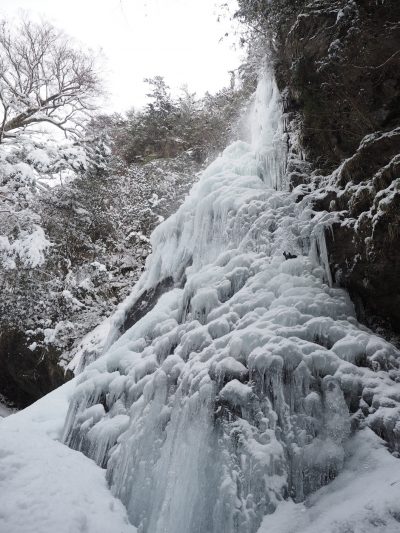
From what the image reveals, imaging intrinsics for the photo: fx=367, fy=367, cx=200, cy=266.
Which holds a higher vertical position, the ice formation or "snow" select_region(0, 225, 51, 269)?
"snow" select_region(0, 225, 51, 269)

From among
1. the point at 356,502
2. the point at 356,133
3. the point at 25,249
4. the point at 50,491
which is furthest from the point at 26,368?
the point at 356,133

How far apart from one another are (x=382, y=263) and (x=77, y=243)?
830 centimetres

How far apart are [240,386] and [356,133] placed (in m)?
3.10

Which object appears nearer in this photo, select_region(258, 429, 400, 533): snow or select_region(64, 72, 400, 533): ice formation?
select_region(258, 429, 400, 533): snow

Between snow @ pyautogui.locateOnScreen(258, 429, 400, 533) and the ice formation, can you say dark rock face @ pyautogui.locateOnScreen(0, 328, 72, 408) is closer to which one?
the ice formation

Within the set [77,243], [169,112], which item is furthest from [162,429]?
[169,112]

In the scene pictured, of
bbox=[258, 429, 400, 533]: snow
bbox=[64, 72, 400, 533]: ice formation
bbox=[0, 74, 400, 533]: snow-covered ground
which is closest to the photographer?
bbox=[258, 429, 400, 533]: snow

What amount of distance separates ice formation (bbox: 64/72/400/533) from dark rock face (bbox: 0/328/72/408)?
167 inches

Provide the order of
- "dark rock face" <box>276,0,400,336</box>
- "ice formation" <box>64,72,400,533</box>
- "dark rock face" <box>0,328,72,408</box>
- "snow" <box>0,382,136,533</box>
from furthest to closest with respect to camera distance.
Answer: "dark rock face" <box>0,328,72,408</box>
"dark rock face" <box>276,0,400,336</box>
"snow" <box>0,382,136,533</box>
"ice formation" <box>64,72,400,533</box>

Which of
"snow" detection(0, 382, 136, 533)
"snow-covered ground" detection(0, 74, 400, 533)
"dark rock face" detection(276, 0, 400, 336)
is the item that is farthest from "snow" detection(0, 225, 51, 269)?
"dark rock face" detection(276, 0, 400, 336)

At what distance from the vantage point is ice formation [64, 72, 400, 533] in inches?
107

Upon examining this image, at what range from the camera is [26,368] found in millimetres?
8555

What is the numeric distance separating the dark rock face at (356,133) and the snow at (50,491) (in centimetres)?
300

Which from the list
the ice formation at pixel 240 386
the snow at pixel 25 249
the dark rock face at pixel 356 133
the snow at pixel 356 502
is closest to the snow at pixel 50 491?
the ice formation at pixel 240 386
